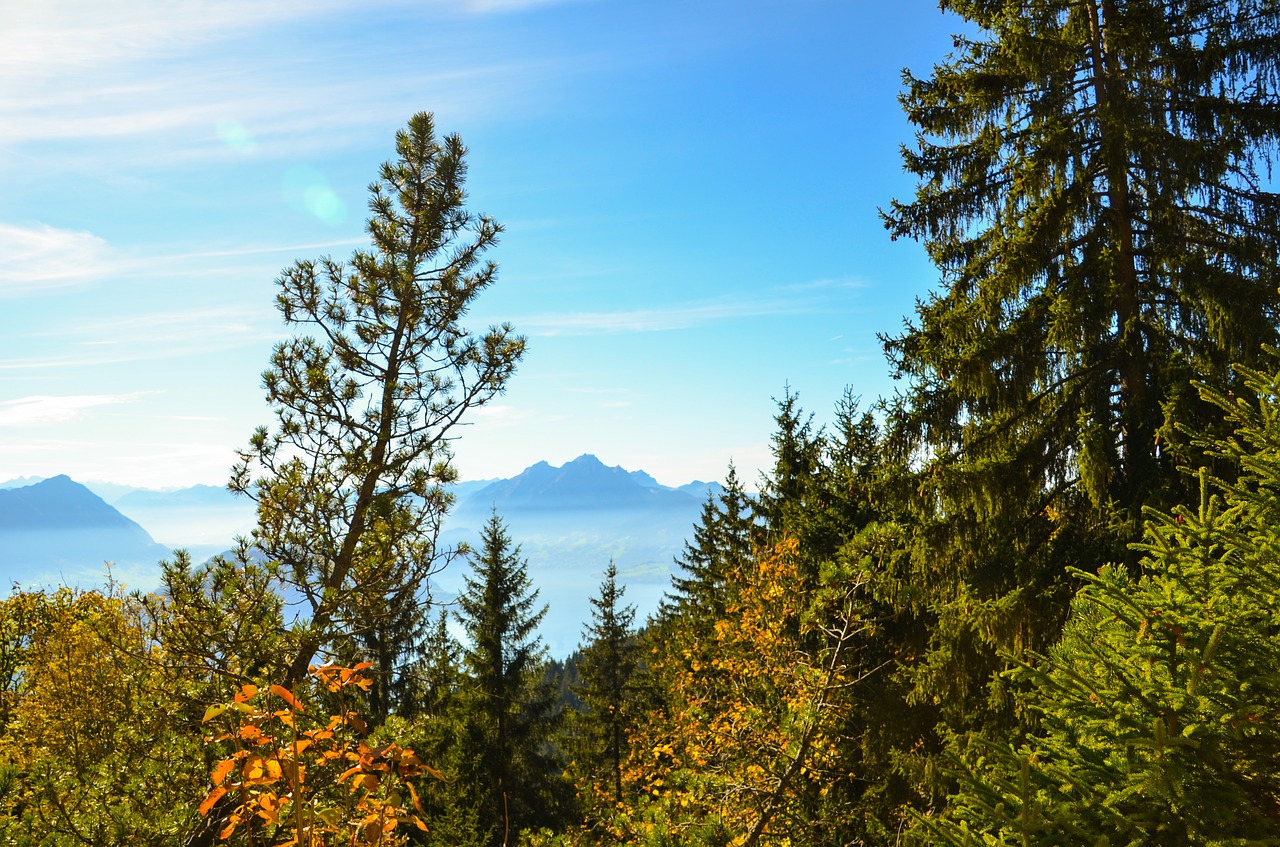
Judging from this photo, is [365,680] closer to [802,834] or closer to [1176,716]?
[1176,716]

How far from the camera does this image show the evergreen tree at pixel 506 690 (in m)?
21.8

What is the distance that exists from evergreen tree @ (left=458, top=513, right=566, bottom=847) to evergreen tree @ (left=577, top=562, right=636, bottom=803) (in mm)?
3019

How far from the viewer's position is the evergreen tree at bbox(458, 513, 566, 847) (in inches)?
858

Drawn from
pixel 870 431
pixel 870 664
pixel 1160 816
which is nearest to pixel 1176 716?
pixel 1160 816

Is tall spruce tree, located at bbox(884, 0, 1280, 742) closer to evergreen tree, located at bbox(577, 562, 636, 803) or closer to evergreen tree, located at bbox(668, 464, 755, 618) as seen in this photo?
evergreen tree, located at bbox(668, 464, 755, 618)

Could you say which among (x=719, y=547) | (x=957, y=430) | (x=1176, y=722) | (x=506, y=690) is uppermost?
(x=957, y=430)

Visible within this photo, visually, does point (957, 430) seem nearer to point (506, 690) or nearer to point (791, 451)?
point (791, 451)

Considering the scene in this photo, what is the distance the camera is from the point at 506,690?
2278cm

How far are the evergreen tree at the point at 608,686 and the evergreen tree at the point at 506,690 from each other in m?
3.02

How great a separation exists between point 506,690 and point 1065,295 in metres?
20.4

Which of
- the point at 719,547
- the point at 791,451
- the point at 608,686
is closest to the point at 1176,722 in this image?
the point at 791,451

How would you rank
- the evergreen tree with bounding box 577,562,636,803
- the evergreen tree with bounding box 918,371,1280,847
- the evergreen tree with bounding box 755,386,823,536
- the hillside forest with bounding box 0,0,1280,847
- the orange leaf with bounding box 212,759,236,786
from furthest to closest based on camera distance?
the evergreen tree with bounding box 577,562,636,803
the evergreen tree with bounding box 755,386,823,536
the hillside forest with bounding box 0,0,1280,847
the evergreen tree with bounding box 918,371,1280,847
the orange leaf with bounding box 212,759,236,786

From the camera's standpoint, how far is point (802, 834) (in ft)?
32.3

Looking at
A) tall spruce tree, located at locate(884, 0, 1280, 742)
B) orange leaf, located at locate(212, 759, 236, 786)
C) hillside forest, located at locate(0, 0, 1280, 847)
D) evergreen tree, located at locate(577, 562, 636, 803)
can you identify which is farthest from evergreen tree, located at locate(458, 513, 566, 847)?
orange leaf, located at locate(212, 759, 236, 786)
